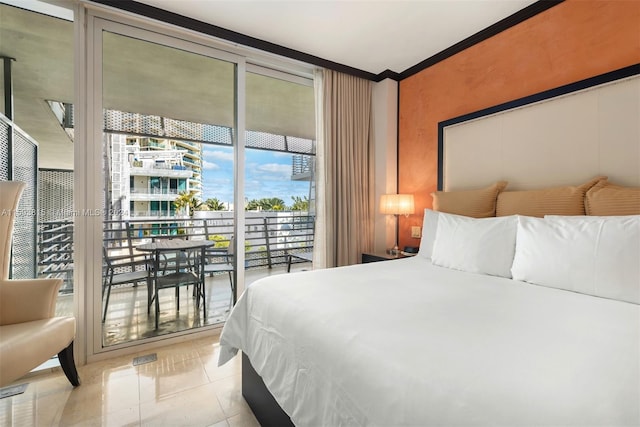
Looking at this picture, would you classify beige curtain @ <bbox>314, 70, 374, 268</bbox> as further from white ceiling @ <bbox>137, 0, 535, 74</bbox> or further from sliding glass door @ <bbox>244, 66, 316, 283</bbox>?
white ceiling @ <bbox>137, 0, 535, 74</bbox>

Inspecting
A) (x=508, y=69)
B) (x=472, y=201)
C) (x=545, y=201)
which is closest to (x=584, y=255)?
(x=545, y=201)

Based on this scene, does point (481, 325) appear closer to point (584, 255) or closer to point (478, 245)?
point (584, 255)

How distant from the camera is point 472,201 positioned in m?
2.45

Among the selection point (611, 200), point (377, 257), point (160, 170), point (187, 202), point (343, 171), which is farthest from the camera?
point (343, 171)

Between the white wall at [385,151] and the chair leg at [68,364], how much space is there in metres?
2.80

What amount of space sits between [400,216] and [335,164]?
963 millimetres

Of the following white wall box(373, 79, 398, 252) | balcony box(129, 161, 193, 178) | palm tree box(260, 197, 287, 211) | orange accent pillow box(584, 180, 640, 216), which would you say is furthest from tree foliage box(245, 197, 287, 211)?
orange accent pillow box(584, 180, 640, 216)

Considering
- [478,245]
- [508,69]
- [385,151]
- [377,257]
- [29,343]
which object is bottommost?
[29,343]

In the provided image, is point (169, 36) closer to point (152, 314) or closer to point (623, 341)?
point (152, 314)

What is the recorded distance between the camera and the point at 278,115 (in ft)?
10.6

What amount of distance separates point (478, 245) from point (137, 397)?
230 centimetres

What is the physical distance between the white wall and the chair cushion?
2810 millimetres

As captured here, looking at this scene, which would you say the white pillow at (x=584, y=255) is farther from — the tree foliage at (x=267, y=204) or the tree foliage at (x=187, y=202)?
the tree foliage at (x=187, y=202)

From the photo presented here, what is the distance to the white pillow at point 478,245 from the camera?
183 centimetres
